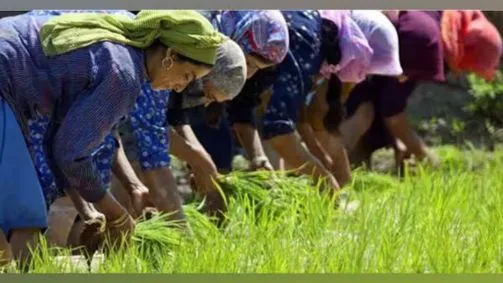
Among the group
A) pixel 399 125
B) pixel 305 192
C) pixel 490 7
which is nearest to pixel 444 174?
pixel 399 125

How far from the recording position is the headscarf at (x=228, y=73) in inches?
196

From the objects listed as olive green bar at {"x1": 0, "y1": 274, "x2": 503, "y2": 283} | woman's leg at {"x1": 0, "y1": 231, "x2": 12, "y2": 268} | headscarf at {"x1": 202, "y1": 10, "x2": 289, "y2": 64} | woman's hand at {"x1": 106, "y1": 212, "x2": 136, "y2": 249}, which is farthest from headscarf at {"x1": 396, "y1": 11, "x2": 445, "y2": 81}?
woman's leg at {"x1": 0, "y1": 231, "x2": 12, "y2": 268}

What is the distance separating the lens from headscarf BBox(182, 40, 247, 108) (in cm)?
498

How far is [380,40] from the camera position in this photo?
5598 mm

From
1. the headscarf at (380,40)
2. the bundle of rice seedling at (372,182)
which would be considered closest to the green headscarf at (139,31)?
the headscarf at (380,40)

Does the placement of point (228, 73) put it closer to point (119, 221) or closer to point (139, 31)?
point (139, 31)

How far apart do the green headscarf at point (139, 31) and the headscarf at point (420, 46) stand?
1.16 metres

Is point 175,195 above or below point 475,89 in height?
above

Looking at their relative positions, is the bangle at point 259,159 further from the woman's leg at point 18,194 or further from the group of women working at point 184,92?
the woman's leg at point 18,194

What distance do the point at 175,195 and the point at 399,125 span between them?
66.2 inches

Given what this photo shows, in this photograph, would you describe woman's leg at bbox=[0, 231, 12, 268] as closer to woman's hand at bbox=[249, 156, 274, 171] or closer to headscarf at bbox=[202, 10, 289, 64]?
headscarf at bbox=[202, 10, 289, 64]

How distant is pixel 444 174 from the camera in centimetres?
614

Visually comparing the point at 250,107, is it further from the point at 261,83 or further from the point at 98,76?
the point at 98,76

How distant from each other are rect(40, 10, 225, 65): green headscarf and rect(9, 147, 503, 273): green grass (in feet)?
1.86
